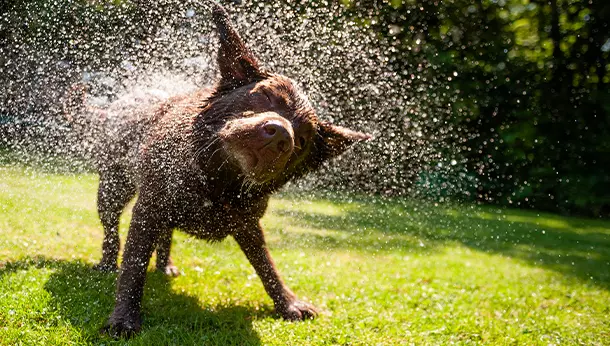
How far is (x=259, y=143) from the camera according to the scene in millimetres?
3100

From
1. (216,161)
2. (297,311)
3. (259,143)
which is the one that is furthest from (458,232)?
(259,143)

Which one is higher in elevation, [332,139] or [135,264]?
[332,139]

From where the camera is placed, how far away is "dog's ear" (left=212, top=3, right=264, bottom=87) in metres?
3.74

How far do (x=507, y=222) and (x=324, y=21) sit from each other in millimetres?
5852

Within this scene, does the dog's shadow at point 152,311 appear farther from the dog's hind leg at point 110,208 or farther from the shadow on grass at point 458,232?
the shadow on grass at point 458,232

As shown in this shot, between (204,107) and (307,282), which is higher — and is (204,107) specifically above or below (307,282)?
above

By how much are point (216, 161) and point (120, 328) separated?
1.20 m

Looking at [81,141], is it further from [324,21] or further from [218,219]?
[324,21]

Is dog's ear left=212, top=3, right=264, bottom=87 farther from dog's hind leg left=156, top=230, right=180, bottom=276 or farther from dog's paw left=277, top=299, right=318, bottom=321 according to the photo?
dog's hind leg left=156, top=230, right=180, bottom=276

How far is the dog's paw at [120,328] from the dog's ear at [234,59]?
1691 mm

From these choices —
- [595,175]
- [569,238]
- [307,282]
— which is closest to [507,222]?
[569,238]

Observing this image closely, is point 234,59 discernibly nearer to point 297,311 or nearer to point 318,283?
point 297,311

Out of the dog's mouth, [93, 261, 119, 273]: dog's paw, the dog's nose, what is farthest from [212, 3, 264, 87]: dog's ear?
[93, 261, 119, 273]: dog's paw

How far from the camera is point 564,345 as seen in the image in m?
4.14
